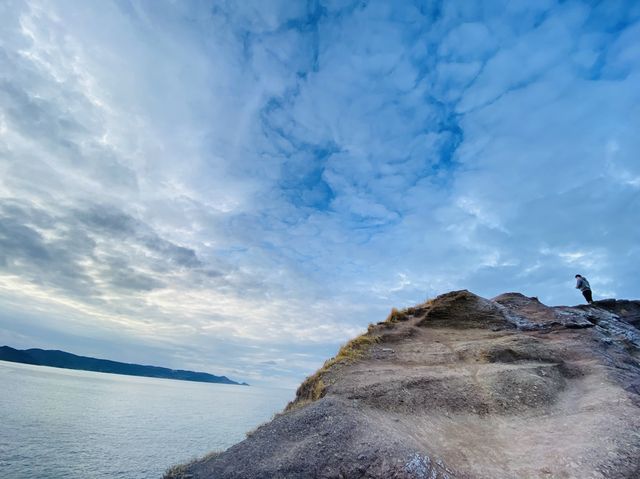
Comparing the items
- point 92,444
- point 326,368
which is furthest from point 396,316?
point 92,444

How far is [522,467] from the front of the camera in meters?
11.3

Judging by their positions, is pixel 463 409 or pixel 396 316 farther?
pixel 396 316

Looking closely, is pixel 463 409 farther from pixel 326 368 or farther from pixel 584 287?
pixel 584 287

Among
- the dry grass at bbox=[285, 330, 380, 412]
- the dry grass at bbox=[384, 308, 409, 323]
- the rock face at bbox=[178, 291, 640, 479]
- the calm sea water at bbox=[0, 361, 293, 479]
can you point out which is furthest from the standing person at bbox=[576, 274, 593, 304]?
the calm sea water at bbox=[0, 361, 293, 479]

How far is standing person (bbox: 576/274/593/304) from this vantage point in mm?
31500

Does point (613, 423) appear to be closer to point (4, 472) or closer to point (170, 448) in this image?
point (4, 472)

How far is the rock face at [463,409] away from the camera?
11.4 m

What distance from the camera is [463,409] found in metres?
15.5

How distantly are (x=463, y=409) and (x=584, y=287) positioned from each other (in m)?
23.5

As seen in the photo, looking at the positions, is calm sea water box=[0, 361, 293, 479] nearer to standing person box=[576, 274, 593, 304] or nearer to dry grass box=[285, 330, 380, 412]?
dry grass box=[285, 330, 380, 412]

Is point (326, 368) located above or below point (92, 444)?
above

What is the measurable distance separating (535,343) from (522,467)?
11.1 metres

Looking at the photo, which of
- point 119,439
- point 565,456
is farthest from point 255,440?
point 119,439

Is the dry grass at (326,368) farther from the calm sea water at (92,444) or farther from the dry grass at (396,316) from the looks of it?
the calm sea water at (92,444)
